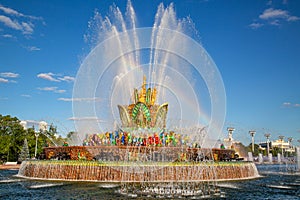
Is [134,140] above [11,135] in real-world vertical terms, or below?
below

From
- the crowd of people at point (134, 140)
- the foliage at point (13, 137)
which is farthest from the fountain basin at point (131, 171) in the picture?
the foliage at point (13, 137)

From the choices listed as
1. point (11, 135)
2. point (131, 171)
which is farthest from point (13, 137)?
point (131, 171)

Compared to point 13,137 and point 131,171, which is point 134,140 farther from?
point 13,137

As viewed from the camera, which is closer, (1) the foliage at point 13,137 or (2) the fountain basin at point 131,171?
(2) the fountain basin at point 131,171

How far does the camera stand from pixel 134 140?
31438 millimetres

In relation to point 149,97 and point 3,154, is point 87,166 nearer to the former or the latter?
point 149,97

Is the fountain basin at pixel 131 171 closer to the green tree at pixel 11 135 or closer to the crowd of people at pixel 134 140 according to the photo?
the crowd of people at pixel 134 140

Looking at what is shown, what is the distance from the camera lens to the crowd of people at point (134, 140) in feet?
103

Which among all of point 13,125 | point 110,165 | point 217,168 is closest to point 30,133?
point 13,125

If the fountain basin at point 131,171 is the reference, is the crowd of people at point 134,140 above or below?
above

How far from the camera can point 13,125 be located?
5728 centimetres

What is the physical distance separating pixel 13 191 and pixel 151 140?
15.1m

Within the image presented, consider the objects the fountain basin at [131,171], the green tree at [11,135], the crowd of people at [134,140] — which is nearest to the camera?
the fountain basin at [131,171]

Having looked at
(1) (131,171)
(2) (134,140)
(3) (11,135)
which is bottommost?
(1) (131,171)
